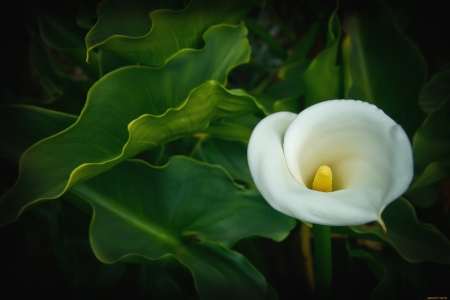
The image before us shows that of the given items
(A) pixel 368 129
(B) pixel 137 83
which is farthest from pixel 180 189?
(A) pixel 368 129

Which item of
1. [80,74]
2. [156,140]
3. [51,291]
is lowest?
[51,291]

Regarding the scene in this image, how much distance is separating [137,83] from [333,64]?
0.33 m

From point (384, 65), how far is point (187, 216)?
46cm

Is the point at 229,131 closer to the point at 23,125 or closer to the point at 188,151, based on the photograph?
the point at 188,151

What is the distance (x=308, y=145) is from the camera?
39 cm

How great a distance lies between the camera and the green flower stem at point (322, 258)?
0.45 meters

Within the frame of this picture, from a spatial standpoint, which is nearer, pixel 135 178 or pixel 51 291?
pixel 135 178

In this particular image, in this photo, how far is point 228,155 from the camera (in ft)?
2.13

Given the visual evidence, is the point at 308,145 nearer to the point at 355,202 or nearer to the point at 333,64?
the point at 355,202

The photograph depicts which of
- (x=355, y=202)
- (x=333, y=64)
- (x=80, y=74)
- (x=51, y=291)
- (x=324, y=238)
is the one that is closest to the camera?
(x=355, y=202)

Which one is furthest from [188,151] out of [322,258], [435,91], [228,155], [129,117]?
[435,91]

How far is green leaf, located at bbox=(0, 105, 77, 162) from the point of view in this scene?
49 cm

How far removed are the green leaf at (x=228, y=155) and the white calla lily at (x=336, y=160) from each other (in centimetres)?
22

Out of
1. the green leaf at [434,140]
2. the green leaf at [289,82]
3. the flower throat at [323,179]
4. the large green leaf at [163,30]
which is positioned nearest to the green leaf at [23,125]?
the large green leaf at [163,30]
